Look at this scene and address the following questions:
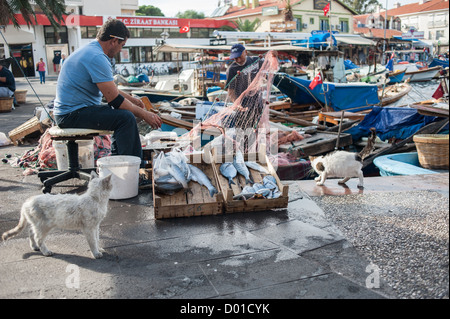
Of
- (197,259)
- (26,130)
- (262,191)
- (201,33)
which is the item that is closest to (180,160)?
(262,191)

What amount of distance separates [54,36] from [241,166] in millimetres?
45077

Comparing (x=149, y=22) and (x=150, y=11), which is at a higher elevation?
(x=150, y=11)

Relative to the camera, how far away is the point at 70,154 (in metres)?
5.58

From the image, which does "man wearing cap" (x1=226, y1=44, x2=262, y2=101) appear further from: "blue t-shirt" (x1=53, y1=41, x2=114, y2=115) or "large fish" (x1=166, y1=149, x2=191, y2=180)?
"blue t-shirt" (x1=53, y1=41, x2=114, y2=115)

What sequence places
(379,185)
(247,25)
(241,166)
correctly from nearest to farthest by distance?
(241,166)
(379,185)
(247,25)

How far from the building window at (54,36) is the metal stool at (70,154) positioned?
1703 inches

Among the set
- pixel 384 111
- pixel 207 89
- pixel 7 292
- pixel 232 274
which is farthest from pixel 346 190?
pixel 207 89

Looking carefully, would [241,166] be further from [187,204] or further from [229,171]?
[187,204]

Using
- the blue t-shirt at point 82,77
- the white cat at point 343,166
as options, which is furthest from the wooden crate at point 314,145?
the blue t-shirt at point 82,77

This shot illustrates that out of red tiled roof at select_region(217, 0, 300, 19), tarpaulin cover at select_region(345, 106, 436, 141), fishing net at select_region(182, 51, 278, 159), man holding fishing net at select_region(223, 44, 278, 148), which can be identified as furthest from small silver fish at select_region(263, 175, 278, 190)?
red tiled roof at select_region(217, 0, 300, 19)

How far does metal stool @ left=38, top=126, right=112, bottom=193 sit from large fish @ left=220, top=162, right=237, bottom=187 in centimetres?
158

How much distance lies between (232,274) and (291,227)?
1.24 m

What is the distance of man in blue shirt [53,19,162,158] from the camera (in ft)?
16.6

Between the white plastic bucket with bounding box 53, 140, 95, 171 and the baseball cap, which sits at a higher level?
the baseball cap
